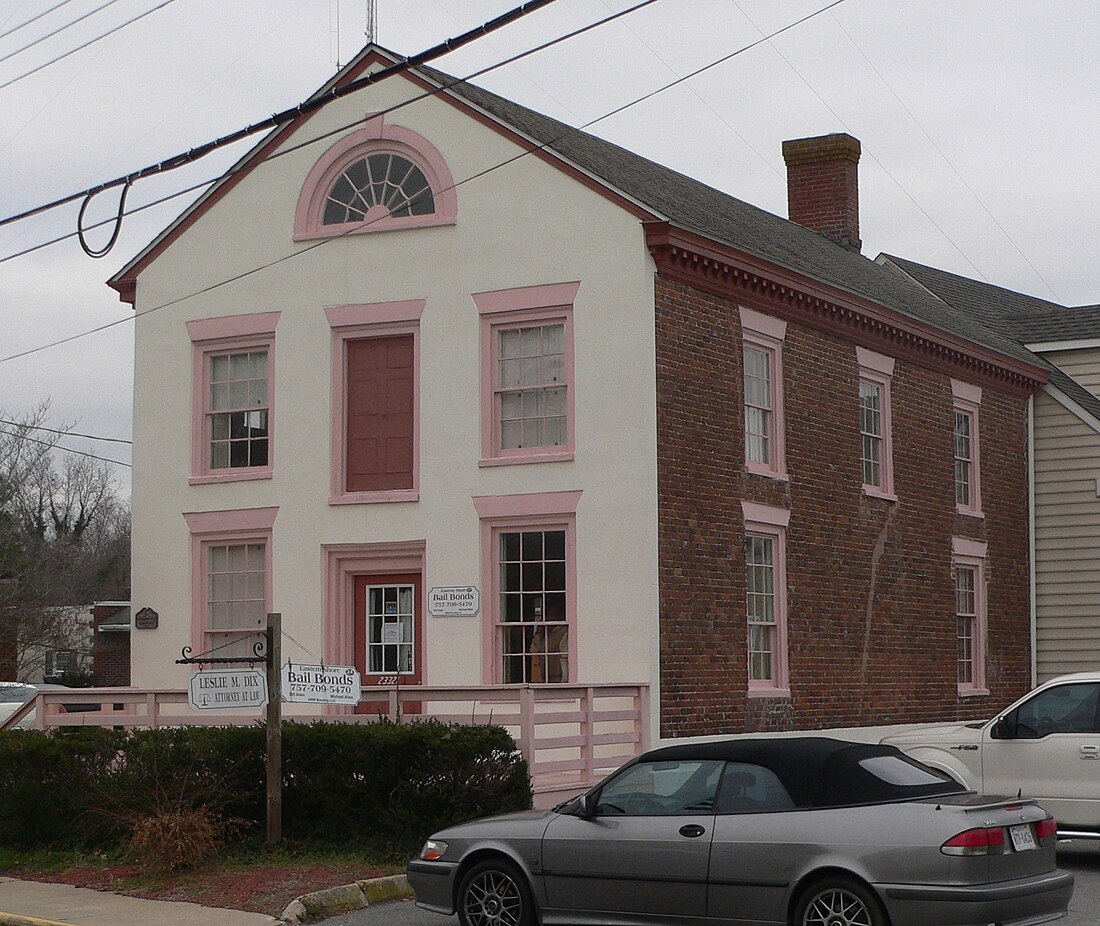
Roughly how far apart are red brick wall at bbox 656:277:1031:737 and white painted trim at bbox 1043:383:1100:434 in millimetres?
616

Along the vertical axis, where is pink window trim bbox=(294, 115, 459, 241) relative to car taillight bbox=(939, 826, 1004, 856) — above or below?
above

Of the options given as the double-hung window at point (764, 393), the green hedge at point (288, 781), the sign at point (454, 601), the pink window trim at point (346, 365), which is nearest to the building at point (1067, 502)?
the double-hung window at point (764, 393)

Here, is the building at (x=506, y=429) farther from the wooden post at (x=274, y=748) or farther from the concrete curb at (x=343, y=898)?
the concrete curb at (x=343, y=898)

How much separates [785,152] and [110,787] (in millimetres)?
19188

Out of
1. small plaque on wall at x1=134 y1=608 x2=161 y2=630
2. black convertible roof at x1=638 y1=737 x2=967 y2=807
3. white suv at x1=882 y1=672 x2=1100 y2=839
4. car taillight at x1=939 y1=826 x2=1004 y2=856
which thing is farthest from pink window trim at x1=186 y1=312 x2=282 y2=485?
car taillight at x1=939 y1=826 x2=1004 y2=856

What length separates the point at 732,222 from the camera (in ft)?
72.9

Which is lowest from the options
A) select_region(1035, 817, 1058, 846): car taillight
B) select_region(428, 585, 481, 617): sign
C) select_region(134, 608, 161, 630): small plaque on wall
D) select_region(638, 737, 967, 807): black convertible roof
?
select_region(1035, 817, 1058, 846): car taillight

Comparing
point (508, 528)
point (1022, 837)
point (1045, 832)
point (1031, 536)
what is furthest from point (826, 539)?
point (1022, 837)

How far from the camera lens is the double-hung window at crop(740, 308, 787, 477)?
19.8 meters

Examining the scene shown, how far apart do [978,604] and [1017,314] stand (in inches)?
311

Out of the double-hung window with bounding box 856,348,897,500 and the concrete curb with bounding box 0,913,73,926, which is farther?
the double-hung window with bounding box 856,348,897,500

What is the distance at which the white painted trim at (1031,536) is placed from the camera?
26.4m

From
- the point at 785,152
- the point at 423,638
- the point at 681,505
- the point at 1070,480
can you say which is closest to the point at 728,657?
the point at 681,505

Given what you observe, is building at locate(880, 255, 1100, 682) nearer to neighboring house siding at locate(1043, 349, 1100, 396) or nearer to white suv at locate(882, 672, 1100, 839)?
neighboring house siding at locate(1043, 349, 1100, 396)
